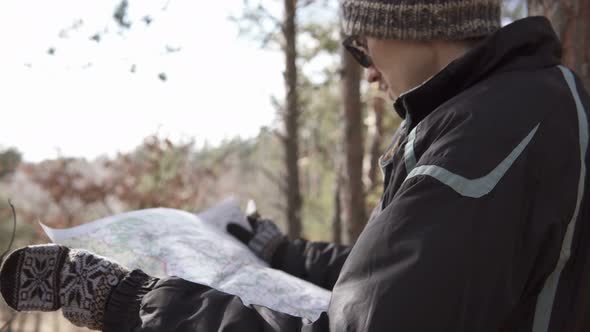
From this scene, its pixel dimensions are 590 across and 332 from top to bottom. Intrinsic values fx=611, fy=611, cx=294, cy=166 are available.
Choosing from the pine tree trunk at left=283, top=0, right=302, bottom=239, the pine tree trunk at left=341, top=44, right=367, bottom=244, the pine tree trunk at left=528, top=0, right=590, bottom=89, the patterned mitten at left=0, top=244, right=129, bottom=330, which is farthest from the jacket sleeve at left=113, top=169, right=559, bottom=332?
the pine tree trunk at left=283, top=0, right=302, bottom=239

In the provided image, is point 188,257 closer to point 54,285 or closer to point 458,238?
point 54,285

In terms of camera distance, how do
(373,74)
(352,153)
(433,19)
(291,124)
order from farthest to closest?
1. (291,124)
2. (352,153)
3. (373,74)
4. (433,19)

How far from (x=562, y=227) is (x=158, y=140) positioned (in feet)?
23.0

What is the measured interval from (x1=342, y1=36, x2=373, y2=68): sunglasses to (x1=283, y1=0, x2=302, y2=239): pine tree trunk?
3.79 m

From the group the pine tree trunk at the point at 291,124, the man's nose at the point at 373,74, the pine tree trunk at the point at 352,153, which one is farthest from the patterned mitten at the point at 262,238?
the pine tree trunk at the point at 291,124

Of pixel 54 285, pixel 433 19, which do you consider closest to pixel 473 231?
pixel 433 19

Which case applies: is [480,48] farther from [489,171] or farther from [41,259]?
[41,259]

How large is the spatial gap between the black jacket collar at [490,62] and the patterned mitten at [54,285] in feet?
2.78

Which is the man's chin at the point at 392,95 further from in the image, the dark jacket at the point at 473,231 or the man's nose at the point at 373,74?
the dark jacket at the point at 473,231

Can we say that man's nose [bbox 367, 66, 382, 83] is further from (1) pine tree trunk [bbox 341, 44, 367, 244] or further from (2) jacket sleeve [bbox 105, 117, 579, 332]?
(1) pine tree trunk [bbox 341, 44, 367, 244]

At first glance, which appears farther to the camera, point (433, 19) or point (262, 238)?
point (262, 238)

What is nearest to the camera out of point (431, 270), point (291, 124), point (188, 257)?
point (431, 270)

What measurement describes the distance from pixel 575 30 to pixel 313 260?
1436 mm

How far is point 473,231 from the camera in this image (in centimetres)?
118
